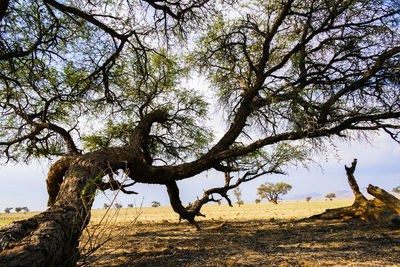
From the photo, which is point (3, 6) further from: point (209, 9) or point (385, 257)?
point (385, 257)

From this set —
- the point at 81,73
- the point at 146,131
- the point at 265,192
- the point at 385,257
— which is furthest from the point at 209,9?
the point at 265,192

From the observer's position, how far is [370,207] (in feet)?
25.2

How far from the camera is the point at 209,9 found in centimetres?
568

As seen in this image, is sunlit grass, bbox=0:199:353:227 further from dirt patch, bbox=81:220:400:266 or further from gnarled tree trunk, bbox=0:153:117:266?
dirt patch, bbox=81:220:400:266

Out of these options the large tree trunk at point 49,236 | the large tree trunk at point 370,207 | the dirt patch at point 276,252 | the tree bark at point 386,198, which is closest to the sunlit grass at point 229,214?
the large tree trunk at point 49,236

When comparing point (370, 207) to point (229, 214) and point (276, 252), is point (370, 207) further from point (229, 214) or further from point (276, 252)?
point (229, 214)

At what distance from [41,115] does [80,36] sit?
3.34 m

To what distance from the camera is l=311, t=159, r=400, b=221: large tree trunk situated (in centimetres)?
709

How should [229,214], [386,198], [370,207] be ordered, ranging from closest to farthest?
[386,198] → [370,207] → [229,214]

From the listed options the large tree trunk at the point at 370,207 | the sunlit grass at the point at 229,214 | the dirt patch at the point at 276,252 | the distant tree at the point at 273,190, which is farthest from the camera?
the distant tree at the point at 273,190

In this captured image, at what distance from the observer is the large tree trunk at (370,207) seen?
7.09m

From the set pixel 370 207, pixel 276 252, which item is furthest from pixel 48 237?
pixel 370 207

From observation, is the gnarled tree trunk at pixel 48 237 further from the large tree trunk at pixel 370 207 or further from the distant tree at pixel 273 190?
the distant tree at pixel 273 190

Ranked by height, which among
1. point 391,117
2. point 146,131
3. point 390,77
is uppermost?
point 390,77
